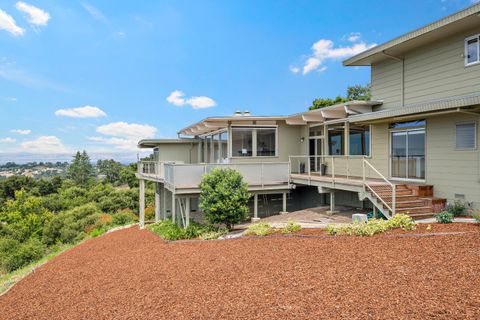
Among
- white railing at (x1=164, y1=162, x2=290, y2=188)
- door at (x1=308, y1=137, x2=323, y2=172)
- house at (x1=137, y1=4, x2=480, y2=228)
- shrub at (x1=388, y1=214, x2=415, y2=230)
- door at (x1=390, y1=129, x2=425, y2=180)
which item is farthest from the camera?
door at (x1=308, y1=137, x2=323, y2=172)

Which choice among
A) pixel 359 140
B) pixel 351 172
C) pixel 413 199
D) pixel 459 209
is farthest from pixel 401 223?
pixel 359 140

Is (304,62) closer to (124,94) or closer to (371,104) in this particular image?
(124,94)

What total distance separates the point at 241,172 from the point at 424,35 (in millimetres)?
8887

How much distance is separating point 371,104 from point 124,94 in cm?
3258

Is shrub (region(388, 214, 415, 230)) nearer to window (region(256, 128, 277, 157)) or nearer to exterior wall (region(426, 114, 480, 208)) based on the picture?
exterior wall (region(426, 114, 480, 208))

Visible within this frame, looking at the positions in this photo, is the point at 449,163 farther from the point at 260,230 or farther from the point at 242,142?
the point at 242,142

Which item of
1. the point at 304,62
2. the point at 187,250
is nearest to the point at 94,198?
the point at 304,62

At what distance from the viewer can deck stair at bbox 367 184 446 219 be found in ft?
33.3

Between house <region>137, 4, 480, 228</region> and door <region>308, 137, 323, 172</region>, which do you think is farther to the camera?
A: door <region>308, 137, 323, 172</region>

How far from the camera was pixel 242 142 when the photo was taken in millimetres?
17000

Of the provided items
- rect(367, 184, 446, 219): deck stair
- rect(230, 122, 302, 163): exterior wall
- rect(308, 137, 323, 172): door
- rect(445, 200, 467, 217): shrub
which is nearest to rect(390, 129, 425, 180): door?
rect(367, 184, 446, 219): deck stair

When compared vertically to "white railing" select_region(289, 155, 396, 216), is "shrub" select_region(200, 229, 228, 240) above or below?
below

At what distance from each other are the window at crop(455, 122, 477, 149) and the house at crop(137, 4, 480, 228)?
3 centimetres

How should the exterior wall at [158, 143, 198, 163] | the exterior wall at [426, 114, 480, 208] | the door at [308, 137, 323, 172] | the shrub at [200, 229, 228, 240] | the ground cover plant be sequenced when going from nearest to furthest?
the ground cover plant
the exterior wall at [426, 114, 480, 208]
the shrub at [200, 229, 228, 240]
the door at [308, 137, 323, 172]
the exterior wall at [158, 143, 198, 163]
